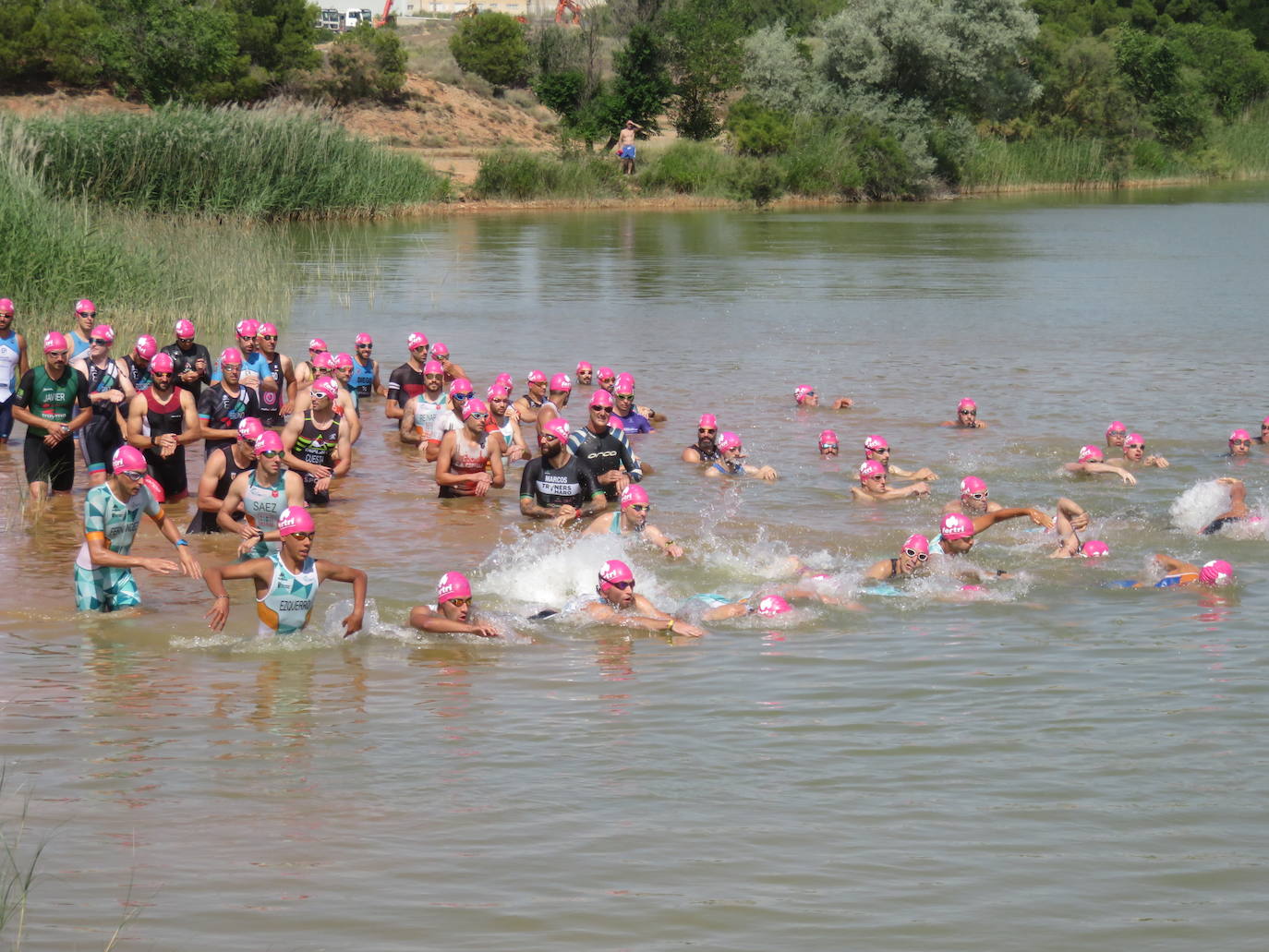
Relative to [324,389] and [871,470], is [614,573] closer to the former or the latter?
[324,389]

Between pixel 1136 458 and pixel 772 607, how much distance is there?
725cm

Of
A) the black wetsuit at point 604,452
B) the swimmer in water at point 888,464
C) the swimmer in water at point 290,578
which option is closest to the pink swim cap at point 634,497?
the black wetsuit at point 604,452

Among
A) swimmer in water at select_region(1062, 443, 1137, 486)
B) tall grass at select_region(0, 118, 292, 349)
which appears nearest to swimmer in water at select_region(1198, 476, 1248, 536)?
swimmer in water at select_region(1062, 443, 1137, 486)

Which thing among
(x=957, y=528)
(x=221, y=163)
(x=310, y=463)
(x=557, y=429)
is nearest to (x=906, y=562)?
(x=957, y=528)

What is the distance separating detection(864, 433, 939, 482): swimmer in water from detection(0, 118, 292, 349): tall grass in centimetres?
1072

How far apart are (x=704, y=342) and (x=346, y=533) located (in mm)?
13621

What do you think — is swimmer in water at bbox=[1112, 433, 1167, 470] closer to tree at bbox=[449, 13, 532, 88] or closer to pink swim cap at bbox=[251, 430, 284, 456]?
pink swim cap at bbox=[251, 430, 284, 456]

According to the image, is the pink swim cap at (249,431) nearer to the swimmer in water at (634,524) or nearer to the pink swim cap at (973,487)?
the swimmer in water at (634,524)

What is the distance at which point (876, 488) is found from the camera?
15500mm

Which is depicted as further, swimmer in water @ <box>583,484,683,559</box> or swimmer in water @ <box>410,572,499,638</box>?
swimmer in water @ <box>583,484,683,559</box>

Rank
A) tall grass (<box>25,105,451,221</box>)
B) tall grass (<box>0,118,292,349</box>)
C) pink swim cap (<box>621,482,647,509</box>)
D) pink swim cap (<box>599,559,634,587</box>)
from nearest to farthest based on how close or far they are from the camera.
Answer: pink swim cap (<box>599,559,634,587</box>) < pink swim cap (<box>621,482,647,509</box>) < tall grass (<box>0,118,292,349</box>) < tall grass (<box>25,105,451,221</box>)

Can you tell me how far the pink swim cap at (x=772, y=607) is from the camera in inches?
449

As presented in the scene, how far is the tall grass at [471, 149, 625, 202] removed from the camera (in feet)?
180

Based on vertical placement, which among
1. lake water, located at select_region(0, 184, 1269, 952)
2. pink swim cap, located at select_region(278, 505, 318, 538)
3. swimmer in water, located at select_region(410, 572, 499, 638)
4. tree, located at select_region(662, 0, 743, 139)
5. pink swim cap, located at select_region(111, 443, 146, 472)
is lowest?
lake water, located at select_region(0, 184, 1269, 952)
